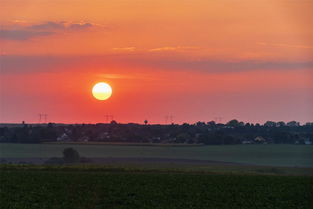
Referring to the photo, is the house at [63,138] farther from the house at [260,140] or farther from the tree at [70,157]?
the tree at [70,157]

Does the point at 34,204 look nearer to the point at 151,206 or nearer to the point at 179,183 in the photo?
the point at 151,206

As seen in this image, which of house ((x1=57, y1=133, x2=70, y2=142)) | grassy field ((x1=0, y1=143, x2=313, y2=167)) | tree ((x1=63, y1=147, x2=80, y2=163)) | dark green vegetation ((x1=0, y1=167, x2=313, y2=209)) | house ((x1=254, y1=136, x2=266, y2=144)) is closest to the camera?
dark green vegetation ((x1=0, y1=167, x2=313, y2=209))

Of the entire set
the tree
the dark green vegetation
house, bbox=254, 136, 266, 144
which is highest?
house, bbox=254, 136, 266, 144

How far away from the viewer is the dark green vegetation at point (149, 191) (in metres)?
39.7

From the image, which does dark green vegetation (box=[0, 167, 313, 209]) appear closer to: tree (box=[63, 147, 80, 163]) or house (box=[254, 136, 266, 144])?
tree (box=[63, 147, 80, 163])

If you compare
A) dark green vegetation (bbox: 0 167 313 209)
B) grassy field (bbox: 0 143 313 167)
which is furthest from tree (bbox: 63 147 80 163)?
dark green vegetation (bbox: 0 167 313 209)

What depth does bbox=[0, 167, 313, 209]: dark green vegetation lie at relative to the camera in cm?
3972

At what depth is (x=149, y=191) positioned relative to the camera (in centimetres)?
4522

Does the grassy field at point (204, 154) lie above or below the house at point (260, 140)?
below

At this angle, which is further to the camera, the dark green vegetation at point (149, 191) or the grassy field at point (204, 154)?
the grassy field at point (204, 154)

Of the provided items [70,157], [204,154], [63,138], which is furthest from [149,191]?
[63,138]

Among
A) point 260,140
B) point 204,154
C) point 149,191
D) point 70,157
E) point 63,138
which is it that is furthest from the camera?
point 260,140

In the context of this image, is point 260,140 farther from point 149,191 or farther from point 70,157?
point 149,191

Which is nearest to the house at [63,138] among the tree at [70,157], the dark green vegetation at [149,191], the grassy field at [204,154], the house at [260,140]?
the grassy field at [204,154]
